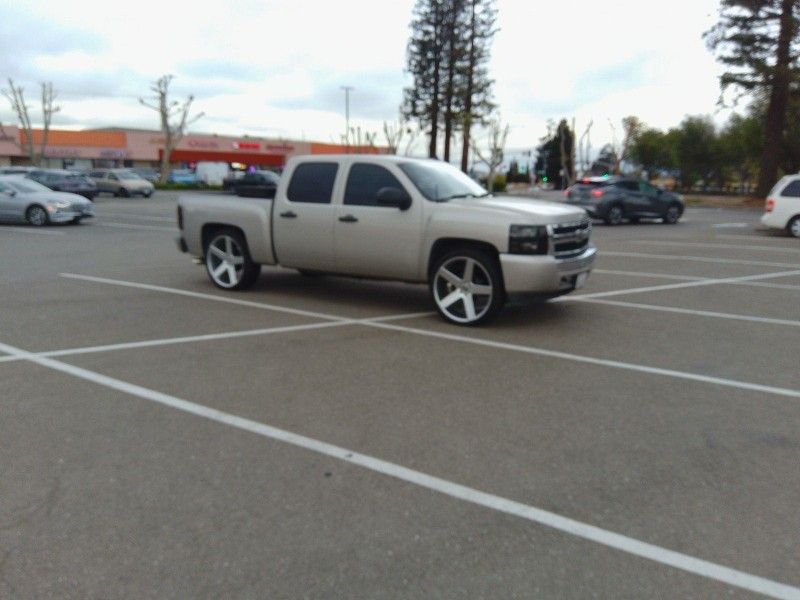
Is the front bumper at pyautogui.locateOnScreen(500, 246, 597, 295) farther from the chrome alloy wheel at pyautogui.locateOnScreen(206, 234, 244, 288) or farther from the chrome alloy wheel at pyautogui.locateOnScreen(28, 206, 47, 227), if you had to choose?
the chrome alloy wheel at pyautogui.locateOnScreen(28, 206, 47, 227)

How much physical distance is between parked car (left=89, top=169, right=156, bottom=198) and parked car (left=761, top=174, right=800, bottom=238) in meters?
32.8

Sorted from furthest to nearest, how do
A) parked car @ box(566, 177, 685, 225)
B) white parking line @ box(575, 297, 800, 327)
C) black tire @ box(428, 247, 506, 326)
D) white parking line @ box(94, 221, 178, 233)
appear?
parked car @ box(566, 177, 685, 225) < white parking line @ box(94, 221, 178, 233) < white parking line @ box(575, 297, 800, 327) < black tire @ box(428, 247, 506, 326)

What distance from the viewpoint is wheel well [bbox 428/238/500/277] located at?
782cm

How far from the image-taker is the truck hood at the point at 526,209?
25.0 ft

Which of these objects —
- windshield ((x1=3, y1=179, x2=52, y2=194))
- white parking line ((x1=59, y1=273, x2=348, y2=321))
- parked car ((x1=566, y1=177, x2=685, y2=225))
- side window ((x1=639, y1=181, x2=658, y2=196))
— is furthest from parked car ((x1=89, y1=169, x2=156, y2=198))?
white parking line ((x1=59, y1=273, x2=348, y2=321))

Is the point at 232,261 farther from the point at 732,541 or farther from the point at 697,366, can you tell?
the point at 732,541

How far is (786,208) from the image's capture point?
20.3 meters

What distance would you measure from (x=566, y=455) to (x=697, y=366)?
2.55 metres

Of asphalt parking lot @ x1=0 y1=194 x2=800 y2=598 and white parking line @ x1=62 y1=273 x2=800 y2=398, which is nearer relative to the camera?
asphalt parking lot @ x1=0 y1=194 x2=800 y2=598

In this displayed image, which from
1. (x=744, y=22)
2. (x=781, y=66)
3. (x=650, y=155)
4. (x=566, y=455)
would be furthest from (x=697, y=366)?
(x=650, y=155)

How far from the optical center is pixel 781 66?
36.7 m

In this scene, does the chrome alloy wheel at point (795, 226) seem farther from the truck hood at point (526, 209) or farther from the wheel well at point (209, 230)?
the wheel well at point (209, 230)

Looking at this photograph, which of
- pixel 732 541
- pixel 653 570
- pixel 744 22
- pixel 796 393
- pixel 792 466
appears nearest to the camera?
pixel 653 570

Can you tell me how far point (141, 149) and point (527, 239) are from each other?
7936 cm
